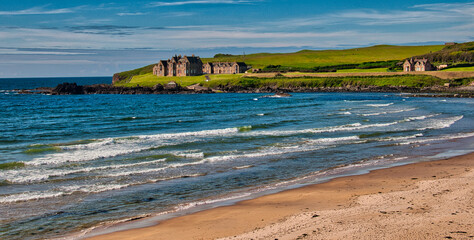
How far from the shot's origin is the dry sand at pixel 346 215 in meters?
12.0

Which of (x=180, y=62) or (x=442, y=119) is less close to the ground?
(x=180, y=62)

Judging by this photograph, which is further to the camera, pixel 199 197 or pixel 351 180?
pixel 351 180

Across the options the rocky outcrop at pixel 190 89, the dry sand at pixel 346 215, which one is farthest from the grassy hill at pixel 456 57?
the dry sand at pixel 346 215

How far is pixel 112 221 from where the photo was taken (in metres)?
14.6

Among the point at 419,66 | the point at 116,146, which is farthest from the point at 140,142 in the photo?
the point at 419,66

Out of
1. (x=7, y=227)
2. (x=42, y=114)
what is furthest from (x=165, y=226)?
(x=42, y=114)

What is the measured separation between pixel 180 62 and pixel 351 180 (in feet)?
383

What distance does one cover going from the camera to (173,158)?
25.8m

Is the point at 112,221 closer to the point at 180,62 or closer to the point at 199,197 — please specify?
the point at 199,197

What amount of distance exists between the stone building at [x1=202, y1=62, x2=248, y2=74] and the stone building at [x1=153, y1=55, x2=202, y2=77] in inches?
356

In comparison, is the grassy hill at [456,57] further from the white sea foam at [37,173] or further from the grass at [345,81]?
the white sea foam at [37,173]

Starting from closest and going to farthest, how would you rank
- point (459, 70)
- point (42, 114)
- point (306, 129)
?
point (306, 129) < point (42, 114) < point (459, 70)

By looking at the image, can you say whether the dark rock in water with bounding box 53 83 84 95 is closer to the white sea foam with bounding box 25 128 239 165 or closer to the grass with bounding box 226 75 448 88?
the grass with bounding box 226 75 448 88

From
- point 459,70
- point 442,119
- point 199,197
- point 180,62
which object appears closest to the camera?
point 199,197
